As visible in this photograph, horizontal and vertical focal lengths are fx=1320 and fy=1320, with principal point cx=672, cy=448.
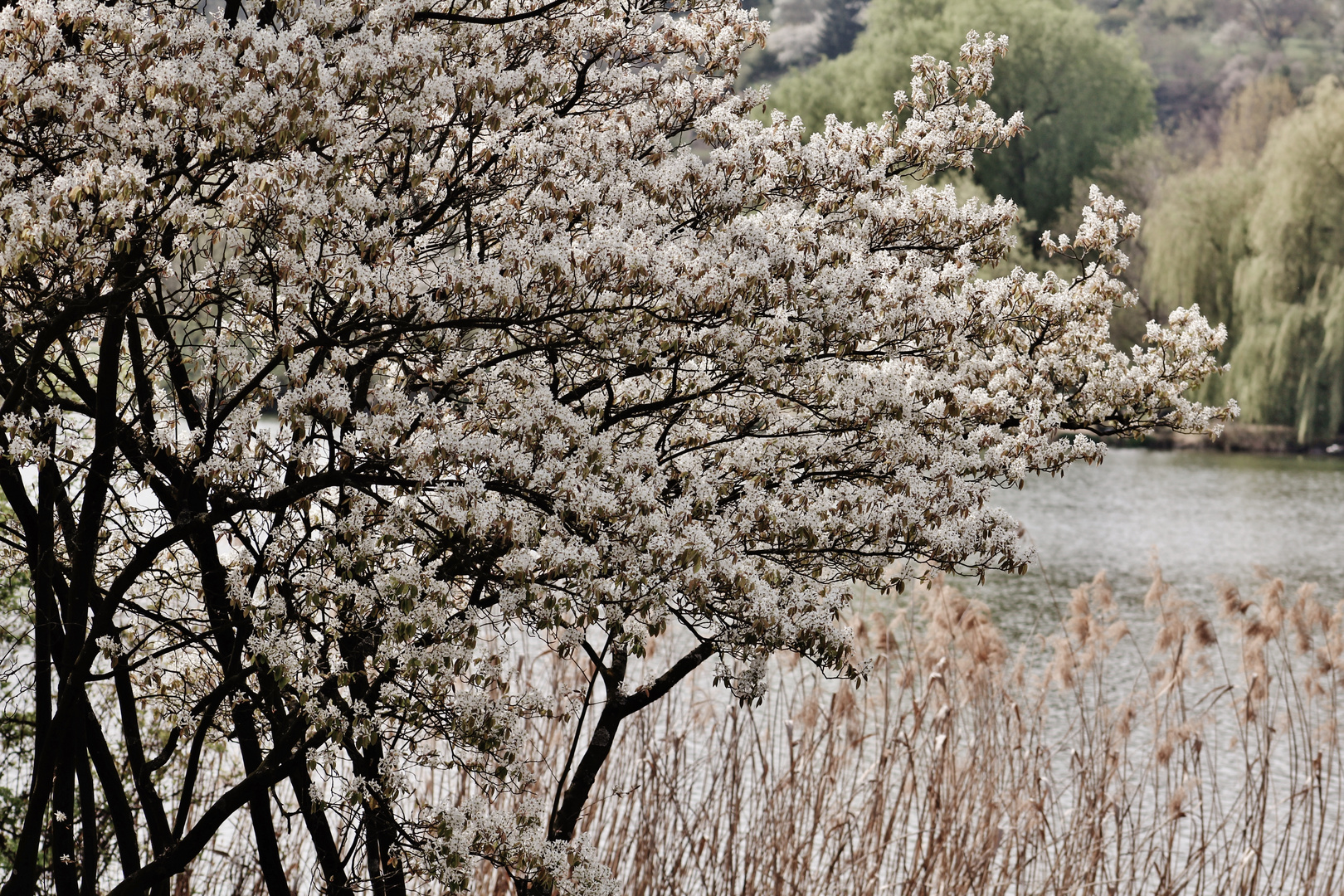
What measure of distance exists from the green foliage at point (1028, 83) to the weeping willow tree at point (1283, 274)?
4405 millimetres

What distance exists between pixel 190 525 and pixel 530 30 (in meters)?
1.74

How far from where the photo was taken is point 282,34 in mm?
2973

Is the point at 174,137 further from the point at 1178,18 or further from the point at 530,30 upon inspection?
the point at 1178,18

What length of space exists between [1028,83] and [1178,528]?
19470mm

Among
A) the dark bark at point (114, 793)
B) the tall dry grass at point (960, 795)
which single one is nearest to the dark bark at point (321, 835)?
the dark bark at point (114, 793)

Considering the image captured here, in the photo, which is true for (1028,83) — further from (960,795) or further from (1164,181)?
(960,795)

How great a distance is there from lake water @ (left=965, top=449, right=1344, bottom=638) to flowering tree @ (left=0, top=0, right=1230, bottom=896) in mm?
9571

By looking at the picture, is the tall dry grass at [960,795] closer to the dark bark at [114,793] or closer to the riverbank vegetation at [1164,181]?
the dark bark at [114,793]

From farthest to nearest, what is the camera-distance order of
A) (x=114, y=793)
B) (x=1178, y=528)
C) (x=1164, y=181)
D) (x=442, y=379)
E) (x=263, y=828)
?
(x=1164, y=181)
(x=1178, y=528)
(x=263, y=828)
(x=114, y=793)
(x=442, y=379)

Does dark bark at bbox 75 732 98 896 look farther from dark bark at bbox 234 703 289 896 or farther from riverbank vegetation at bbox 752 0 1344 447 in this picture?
riverbank vegetation at bbox 752 0 1344 447

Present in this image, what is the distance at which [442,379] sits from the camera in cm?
360

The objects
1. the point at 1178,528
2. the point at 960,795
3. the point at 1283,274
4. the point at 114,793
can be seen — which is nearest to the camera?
the point at 114,793

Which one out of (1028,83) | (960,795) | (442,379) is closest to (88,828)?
(442,379)

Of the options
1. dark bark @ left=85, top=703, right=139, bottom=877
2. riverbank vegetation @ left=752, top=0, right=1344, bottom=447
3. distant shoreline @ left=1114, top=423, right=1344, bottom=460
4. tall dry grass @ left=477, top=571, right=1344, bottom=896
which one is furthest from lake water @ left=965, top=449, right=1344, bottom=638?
dark bark @ left=85, top=703, right=139, bottom=877
